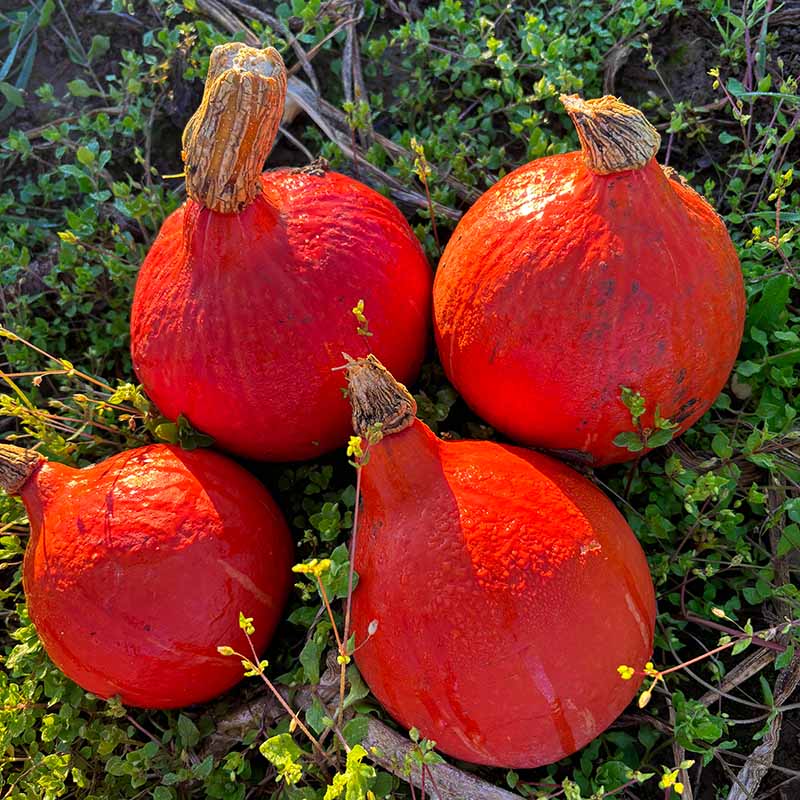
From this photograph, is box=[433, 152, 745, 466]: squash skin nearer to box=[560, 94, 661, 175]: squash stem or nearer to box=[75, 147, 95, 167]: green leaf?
box=[560, 94, 661, 175]: squash stem

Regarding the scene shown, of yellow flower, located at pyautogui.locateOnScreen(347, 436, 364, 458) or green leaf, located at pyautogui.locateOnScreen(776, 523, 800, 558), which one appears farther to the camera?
green leaf, located at pyautogui.locateOnScreen(776, 523, 800, 558)

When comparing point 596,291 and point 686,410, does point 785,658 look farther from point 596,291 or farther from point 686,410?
point 596,291

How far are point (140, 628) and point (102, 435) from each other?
0.95 m

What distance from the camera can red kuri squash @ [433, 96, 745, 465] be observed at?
1.80 metres

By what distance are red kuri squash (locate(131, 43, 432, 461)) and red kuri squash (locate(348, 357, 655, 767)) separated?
0.33m

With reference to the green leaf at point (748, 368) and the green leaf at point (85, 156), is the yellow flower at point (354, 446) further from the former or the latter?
the green leaf at point (85, 156)

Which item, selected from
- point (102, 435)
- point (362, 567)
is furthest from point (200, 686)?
point (102, 435)

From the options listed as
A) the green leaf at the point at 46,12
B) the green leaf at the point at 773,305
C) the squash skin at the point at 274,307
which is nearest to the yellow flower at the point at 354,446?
the squash skin at the point at 274,307

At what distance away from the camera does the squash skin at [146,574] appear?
1978 millimetres

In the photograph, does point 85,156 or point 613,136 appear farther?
point 85,156

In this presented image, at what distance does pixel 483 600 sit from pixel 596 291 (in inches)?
28.1

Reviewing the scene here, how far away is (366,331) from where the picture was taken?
A: 1900 mm

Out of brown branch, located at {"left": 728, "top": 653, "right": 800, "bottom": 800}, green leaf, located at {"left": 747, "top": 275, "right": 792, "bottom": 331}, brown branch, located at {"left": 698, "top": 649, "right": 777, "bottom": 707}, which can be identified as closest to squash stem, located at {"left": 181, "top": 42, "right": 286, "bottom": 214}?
green leaf, located at {"left": 747, "top": 275, "right": 792, "bottom": 331}

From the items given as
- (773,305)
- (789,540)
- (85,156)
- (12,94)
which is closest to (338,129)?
(85,156)
